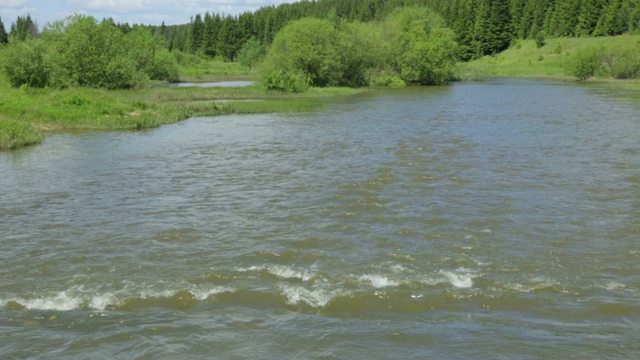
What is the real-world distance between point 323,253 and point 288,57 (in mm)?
64700

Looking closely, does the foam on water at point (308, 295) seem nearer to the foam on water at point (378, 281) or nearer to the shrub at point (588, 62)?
the foam on water at point (378, 281)

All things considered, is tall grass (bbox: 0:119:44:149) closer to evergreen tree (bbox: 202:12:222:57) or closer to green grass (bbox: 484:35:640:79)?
green grass (bbox: 484:35:640:79)

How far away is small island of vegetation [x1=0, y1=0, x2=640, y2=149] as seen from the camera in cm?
4534

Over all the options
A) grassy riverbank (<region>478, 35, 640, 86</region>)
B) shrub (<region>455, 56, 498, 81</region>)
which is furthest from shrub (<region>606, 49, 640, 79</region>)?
shrub (<region>455, 56, 498, 81</region>)

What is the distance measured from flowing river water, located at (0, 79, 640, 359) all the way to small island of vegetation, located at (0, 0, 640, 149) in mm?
15472

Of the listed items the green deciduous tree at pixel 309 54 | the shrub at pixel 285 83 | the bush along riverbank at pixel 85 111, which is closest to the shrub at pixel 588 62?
the green deciduous tree at pixel 309 54

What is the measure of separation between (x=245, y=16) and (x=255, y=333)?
175478 millimetres

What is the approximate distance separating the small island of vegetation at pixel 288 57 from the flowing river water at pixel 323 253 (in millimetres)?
15472

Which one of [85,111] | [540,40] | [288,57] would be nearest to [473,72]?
[540,40]

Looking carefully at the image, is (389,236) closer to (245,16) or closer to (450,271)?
(450,271)

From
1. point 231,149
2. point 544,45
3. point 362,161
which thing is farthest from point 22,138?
point 544,45

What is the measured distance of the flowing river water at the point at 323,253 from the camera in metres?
9.72

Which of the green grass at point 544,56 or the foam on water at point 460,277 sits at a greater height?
the green grass at point 544,56

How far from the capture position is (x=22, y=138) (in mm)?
31797
